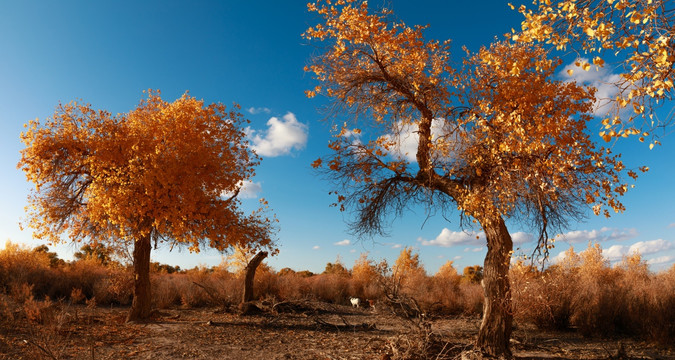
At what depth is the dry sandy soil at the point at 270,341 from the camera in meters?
8.83

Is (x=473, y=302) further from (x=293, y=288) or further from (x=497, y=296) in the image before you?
(x=497, y=296)

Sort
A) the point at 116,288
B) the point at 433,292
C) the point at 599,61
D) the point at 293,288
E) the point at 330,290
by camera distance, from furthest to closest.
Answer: the point at 330,290
the point at 293,288
the point at 433,292
the point at 116,288
the point at 599,61

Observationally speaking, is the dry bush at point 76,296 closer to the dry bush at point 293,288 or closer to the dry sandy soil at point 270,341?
the dry sandy soil at point 270,341

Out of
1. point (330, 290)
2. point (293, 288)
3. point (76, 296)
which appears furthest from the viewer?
point (330, 290)

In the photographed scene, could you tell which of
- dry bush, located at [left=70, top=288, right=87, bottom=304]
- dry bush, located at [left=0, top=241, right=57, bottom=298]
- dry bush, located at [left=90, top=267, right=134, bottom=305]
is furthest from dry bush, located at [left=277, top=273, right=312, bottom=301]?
dry bush, located at [left=0, top=241, right=57, bottom=298]

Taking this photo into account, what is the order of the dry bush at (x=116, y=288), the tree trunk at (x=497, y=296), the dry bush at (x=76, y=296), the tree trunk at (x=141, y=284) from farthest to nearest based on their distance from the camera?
the dry bush at (x=116, y=288)
the dry bush at (x=76, y=296)
the tree trunk at (x=141, y=284)
the tree trunk at (x=497, y=296)

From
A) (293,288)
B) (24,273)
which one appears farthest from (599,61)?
(24,273)

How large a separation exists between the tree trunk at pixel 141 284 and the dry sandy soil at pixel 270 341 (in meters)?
0.50

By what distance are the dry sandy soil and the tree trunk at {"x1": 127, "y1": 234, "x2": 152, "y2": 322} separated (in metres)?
0.50

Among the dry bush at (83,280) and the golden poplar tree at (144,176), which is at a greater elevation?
the golden poplar tree at (144,176)

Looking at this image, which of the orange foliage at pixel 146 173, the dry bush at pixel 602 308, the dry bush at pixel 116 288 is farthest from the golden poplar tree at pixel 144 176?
the dry bush at pixel 602 308

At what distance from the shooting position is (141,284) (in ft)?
45.9

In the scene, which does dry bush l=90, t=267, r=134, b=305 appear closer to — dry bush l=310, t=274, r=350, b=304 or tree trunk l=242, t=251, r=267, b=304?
tree trunk l=242, t=251, r=267, b=304

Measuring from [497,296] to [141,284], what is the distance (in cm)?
1133
